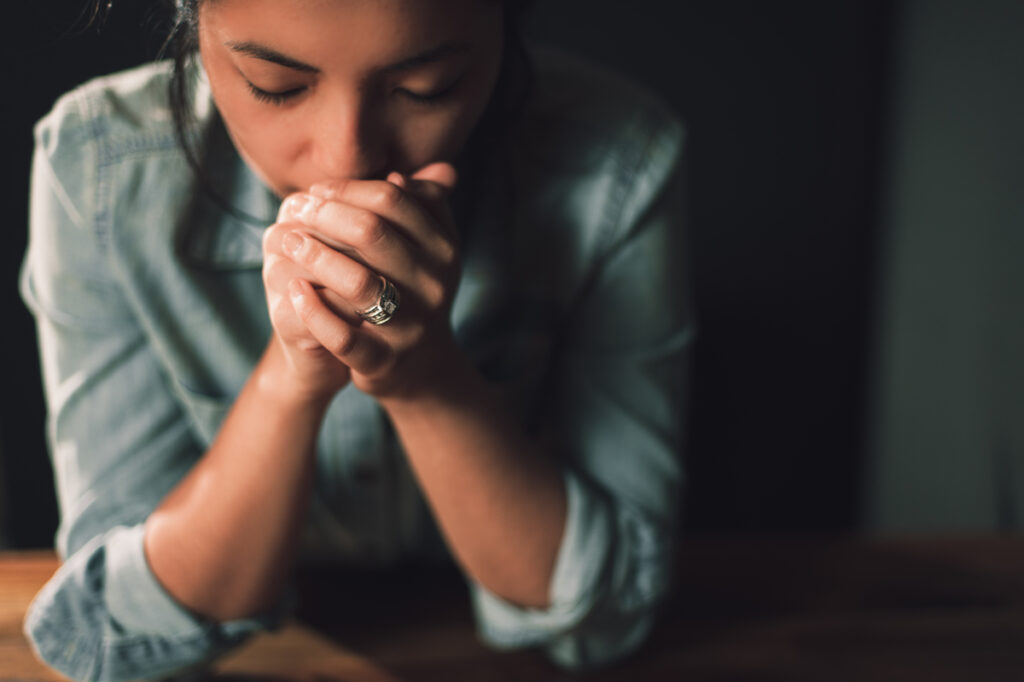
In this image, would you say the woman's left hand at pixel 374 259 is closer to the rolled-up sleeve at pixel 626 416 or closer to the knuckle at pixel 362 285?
the knuckle at pixel 362 285

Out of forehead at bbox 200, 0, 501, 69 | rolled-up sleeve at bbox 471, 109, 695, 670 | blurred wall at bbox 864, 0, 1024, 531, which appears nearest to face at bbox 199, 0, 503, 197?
forehead at bbox 200, 0, 501, 69

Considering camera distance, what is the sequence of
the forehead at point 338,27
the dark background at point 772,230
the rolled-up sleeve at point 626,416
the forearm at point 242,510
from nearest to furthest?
the forehead at point 338,27 → the forearm at point 242,510 → the rolled-up sleeve at point 626,416 → the dark background at point 772,230

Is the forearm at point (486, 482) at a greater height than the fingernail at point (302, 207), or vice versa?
the fingernail at point (302, 207)

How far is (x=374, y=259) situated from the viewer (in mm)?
485

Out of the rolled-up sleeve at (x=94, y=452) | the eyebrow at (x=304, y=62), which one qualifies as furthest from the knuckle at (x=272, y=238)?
the rolled-up sleeve at (x=94, y=452)

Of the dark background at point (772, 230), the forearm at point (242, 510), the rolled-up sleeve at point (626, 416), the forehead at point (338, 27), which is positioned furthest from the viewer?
the dark background at point (772, 230)

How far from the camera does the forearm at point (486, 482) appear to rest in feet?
1.97

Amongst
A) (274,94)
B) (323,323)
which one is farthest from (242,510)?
(274,94)

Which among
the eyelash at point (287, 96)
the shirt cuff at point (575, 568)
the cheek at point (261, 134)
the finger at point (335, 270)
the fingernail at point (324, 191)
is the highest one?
the eyelash at point (287, 96)

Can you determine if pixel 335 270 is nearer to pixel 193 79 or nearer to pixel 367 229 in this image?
pixel 367 229

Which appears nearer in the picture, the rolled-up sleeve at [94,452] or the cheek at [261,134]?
the cheek at [261,134]

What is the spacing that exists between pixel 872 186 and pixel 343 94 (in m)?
1.07

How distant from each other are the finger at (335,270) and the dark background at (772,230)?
41 cm

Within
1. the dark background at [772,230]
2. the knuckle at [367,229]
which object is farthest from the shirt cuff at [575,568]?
the dark background at [772,230]
